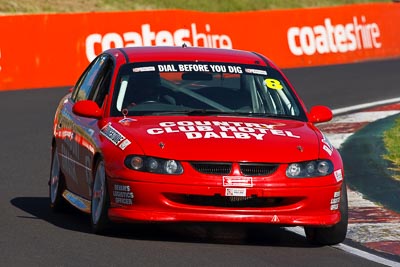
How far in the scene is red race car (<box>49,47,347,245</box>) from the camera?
916 centimetres

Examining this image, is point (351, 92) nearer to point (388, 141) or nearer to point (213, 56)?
point (388, 141)

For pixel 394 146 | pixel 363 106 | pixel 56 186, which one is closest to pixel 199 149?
pixel 56 186

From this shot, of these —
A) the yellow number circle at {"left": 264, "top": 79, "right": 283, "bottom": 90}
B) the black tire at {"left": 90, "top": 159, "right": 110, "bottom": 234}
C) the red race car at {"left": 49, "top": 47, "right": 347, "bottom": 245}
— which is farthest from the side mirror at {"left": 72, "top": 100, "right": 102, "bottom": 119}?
the yellow number circle at {"left": 264, "top": 79, "right": 283, "bottom": 90}

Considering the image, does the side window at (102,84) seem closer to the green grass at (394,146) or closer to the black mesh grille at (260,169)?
the black mesh grille at (260,169)

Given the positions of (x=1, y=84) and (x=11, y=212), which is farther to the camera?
(x=1, y=84)

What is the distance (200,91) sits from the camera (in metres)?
10.6

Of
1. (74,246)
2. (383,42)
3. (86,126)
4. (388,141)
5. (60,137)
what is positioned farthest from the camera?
(383,42)

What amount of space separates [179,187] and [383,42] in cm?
2631

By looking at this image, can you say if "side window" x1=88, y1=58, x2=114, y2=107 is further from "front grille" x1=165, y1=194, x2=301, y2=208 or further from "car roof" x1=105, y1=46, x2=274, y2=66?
"front grille" x1=165, y1=194, x2=301, y2=208

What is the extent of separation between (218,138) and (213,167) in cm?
31

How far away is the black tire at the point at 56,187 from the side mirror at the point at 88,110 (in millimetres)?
1118

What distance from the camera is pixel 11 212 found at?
1077cm

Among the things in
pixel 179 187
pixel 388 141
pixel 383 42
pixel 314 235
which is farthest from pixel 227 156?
pixel 383 42

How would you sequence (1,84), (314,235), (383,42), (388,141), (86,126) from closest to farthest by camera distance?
1. (314,235)
2. (86,126)
3. (388,141)
4. (1,84)
5. (383,42)
